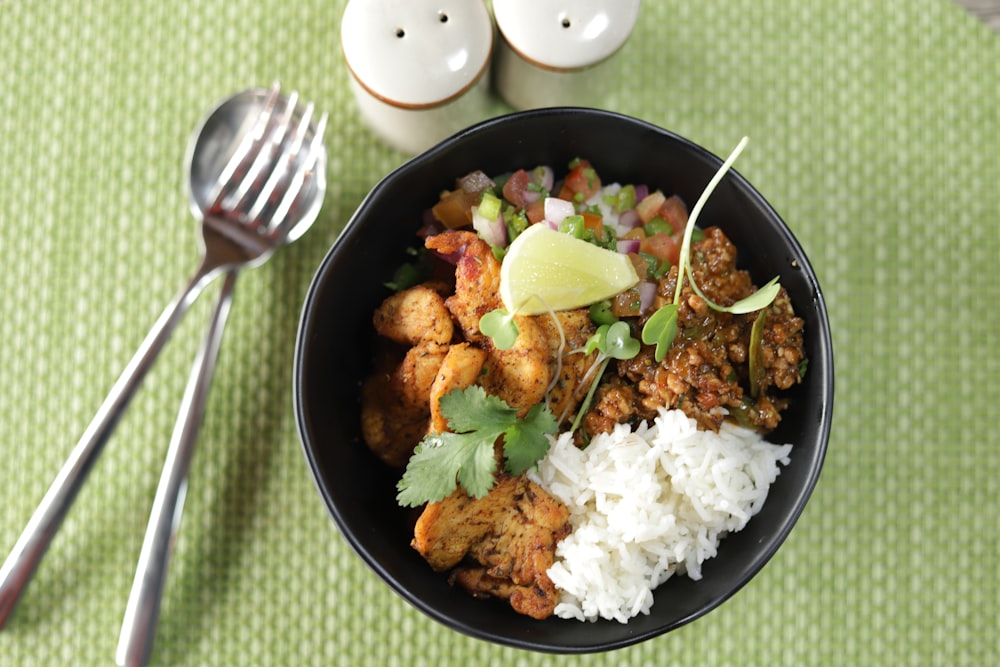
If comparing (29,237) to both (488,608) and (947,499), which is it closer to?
(488,608)

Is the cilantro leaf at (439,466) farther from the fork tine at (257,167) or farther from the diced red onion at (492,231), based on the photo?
the fork tine at (257,167)

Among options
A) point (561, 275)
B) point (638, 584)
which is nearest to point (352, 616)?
point (638, 584)

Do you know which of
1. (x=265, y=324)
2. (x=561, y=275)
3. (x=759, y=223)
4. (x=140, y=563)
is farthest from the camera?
(x=265, y=324)

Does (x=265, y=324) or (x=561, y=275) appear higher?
(x=265, y=324)

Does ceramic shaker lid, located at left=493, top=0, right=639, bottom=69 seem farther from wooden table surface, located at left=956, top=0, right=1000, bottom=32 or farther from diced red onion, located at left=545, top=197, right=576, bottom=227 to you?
wooden table surface, located at left=956, top=0, right=1000, bottom=32

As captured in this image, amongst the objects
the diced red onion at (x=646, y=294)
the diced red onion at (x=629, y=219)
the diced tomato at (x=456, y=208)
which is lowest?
the diced red onion at (x=646, y=294)

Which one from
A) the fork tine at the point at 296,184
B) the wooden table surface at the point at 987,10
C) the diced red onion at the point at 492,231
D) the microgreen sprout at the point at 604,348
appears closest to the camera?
the microgreen sprout at the point at 604,348

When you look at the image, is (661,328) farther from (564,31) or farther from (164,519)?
(164,519)

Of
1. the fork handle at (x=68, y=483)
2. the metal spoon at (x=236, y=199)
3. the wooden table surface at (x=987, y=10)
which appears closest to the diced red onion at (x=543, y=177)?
the metal spoon at (x=236, y=199)
